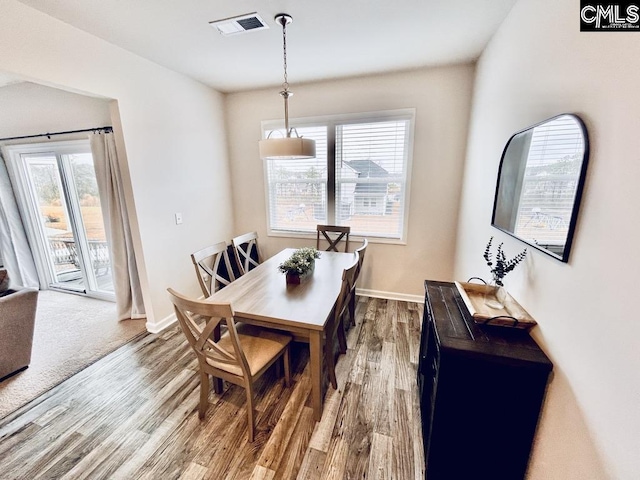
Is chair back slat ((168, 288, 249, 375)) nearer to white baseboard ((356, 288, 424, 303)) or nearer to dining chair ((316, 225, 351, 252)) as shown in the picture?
dining chair ((316, 225, 351, 252))

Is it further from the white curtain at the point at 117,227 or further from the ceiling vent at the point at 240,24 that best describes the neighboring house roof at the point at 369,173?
the white curtain at the point at 117,227

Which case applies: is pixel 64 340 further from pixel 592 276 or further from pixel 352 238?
pixel 592 276

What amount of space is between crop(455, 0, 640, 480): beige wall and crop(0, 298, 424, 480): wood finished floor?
845 millimetres

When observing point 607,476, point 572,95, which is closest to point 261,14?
point 572,95

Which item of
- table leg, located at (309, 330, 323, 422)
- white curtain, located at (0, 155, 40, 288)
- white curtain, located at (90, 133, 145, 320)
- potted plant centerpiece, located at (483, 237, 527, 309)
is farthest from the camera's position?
white curtain, located at (0, 155, 40, 288)

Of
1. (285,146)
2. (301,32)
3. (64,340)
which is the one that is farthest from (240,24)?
(64,340)

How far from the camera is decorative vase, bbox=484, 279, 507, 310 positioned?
57.0 inches

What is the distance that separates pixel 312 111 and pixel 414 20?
1.56m

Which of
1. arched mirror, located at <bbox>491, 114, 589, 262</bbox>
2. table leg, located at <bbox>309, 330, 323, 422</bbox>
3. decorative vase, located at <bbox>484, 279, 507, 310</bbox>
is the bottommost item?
table leg, located at <bbox>309, 330, 323, 422</bbox>

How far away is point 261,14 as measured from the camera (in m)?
1.90

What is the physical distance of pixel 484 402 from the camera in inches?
46.0

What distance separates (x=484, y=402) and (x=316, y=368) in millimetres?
898

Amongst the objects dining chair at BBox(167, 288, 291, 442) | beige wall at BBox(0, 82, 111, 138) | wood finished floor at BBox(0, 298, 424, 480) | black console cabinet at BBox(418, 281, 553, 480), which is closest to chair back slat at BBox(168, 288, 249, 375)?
dining chair at BBox(167, 288, 291, 442)

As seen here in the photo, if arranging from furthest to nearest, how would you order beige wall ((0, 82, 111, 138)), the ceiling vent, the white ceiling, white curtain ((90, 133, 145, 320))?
1. beige wall ((0, 82, 111, 138))
2. white curtain ((90, 133, 145, 320))
3. the ceiling vent
4. the white ceiling
